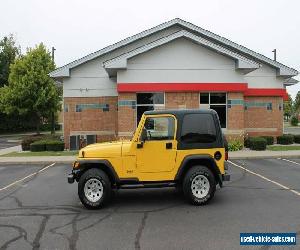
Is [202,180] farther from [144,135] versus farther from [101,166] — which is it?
[101,166]

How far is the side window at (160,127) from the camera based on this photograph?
26.8 ft

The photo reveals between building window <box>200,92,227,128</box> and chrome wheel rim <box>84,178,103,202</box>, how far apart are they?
1283cm

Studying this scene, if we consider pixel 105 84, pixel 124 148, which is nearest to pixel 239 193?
pixel 124 148

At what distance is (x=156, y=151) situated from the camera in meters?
8.11

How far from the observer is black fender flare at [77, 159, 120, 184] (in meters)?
8.08

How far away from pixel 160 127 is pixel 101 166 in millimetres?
1677

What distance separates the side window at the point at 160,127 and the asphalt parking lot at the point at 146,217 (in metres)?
1.62

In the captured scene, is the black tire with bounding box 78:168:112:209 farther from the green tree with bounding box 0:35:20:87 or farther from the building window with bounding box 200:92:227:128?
the green tree with bounding box 0:35:20:87

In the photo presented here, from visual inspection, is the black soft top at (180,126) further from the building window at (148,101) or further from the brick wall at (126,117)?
the building window at (148,101)

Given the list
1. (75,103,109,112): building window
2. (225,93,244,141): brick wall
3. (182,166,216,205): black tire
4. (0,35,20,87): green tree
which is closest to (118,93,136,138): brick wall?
(75,103,109,112): building window

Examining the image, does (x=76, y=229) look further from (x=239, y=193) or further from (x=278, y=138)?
(x=278, y=138)

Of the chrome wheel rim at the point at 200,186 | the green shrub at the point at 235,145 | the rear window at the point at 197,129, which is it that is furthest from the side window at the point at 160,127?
the green shrub at the point at 235,145

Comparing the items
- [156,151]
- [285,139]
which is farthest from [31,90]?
[156,151]

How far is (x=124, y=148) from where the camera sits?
322 inches
